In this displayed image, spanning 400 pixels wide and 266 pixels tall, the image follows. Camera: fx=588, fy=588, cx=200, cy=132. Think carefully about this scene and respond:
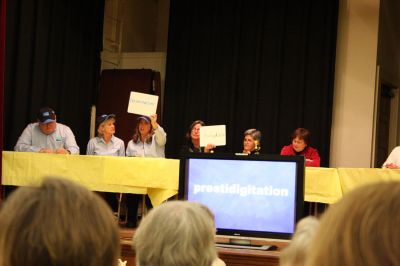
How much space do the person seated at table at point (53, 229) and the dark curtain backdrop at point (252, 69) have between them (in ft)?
20.6

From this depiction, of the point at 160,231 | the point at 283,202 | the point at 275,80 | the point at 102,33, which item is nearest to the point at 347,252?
the point at 160,231

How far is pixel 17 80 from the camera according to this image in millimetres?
6273

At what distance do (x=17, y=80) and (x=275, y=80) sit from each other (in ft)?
9.98

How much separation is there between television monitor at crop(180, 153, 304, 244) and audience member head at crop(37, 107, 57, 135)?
2.57 meters

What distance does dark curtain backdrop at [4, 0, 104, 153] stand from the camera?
6.27 m

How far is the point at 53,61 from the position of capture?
6797 mm

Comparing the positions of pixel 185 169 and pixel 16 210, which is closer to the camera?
pixel 16 210

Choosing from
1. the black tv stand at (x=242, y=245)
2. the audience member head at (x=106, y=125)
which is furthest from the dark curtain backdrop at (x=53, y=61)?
the black tv stand at (x=242, y=245)

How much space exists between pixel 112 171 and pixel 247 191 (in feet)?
4.66

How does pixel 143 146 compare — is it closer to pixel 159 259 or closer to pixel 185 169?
pixel 185 169

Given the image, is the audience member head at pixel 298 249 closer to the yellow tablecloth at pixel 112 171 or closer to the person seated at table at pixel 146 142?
the yellow tablecloth at pixel 112 171

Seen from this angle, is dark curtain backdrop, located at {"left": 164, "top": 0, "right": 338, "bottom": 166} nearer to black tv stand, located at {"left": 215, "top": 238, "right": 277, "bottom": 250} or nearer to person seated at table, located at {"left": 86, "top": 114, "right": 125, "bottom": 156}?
person seated at table, located at {"left": 86, "top": 114, "right": 125, "bottom": 156}

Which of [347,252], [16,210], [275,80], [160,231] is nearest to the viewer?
[347,252]

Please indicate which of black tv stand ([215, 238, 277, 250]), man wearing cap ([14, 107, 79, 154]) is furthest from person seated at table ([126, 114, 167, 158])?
black tv stand ([215, 238, 277, 250])
